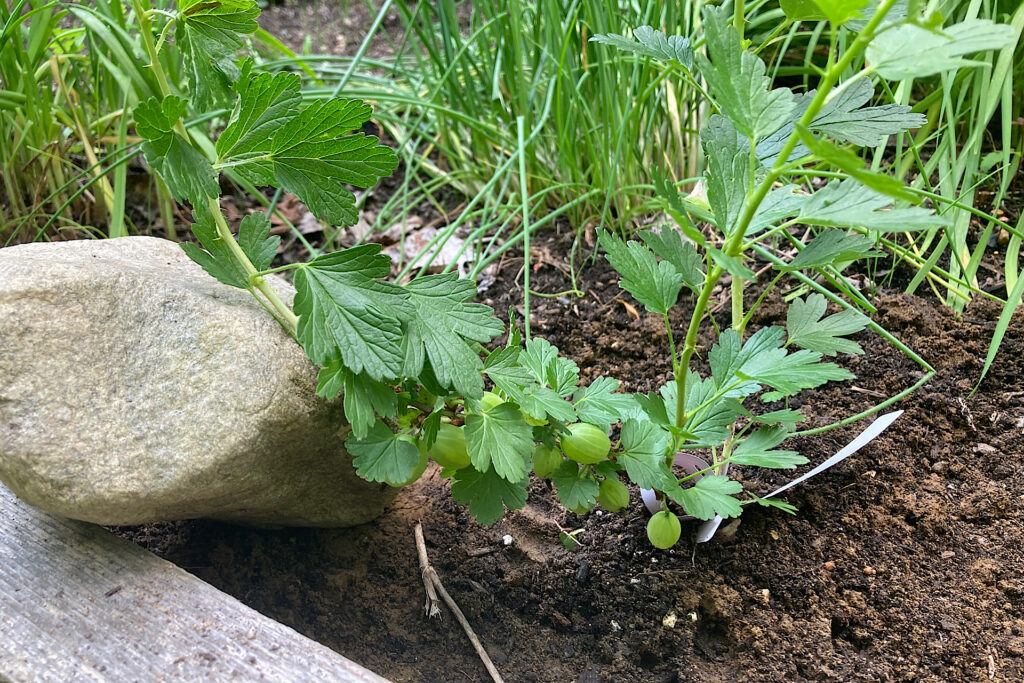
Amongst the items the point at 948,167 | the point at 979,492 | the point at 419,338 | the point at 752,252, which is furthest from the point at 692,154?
the point at 419,338

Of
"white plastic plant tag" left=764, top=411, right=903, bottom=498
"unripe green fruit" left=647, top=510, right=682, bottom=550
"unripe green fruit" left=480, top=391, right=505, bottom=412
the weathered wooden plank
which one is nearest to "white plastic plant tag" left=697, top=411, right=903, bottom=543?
"white plastic plant tag" left=764, top=411, right=903, bottom=498

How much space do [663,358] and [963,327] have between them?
0.54m

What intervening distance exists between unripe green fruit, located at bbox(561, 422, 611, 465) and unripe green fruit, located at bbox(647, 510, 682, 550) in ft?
0.48

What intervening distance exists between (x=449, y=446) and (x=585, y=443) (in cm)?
18

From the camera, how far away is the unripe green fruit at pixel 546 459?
3.43 ft

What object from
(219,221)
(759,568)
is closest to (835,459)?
(759,568)

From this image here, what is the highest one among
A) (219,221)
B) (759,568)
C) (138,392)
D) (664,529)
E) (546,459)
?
(219,221)

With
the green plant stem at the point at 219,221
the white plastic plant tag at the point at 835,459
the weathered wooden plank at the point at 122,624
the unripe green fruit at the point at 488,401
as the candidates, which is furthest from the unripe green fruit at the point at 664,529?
the green plant stem at the point at 219,221

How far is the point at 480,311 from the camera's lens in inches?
38.6

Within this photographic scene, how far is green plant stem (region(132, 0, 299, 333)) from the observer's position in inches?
37.5

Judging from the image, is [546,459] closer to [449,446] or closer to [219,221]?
[449,446]

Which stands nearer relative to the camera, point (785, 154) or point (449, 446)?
point (785, 154)

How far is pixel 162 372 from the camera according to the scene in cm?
100

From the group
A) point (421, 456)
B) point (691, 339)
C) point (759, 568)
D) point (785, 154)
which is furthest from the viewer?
point (759, 568)
